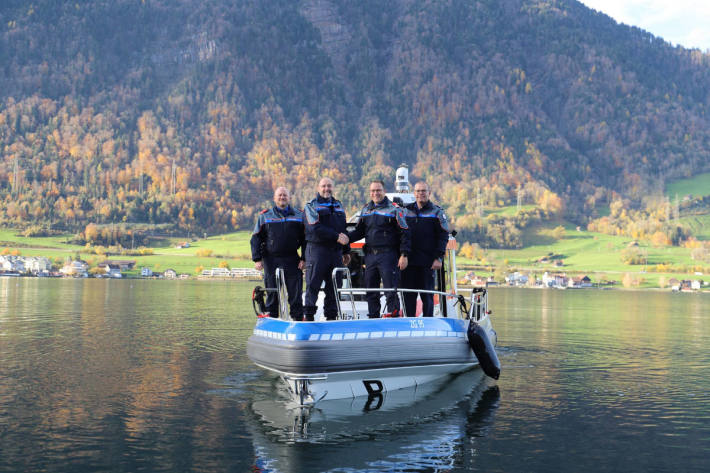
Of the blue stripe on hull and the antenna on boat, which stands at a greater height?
the antenna on boat

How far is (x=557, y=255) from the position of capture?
172 m

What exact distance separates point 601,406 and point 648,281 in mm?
129980

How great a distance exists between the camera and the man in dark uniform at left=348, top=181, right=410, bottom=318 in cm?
1178

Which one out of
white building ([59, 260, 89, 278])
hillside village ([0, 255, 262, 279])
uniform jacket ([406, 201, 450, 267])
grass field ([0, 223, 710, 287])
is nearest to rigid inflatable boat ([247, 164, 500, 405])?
uniform jacket ([406, 201, 450, 267])

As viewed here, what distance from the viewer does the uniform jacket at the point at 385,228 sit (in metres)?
11.8

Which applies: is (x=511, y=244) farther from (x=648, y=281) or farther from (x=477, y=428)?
(x=477, y=428)

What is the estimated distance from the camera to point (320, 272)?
38.0ft

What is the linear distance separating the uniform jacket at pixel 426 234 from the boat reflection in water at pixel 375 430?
2385mm

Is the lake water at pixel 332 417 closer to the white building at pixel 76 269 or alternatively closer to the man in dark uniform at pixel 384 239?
the man in dark uniform at pixel 384 239

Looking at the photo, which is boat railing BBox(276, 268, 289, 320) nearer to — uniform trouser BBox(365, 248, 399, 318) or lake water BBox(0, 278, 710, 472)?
uniform trouser BBox(365, 248, 399, 318)

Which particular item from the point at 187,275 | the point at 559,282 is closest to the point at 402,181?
the point at 187,275

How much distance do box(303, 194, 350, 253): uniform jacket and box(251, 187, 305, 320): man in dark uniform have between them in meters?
0.49

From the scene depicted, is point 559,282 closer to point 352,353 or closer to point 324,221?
point 324,221

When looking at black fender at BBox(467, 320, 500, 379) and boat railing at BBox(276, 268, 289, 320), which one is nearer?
boat railing at BBox(276, 268, 289, 320)
